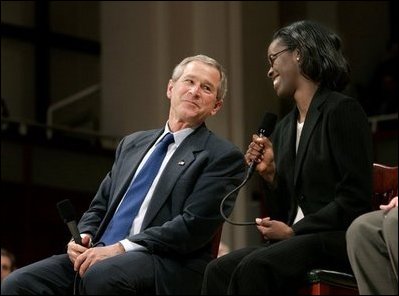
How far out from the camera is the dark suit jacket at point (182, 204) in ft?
12.1

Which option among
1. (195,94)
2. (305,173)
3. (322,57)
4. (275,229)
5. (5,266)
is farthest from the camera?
(5,266)

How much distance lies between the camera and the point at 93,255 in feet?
12.1

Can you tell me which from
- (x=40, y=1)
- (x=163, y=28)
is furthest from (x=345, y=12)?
(x=40, y=1)

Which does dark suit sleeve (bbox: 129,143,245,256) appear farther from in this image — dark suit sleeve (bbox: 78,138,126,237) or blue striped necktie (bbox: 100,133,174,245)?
dark suit sleeve (bbox: 78,138,126,237)

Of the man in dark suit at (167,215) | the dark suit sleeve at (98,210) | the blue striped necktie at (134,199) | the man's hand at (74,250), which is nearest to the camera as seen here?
the man in dark suit at (167,215)

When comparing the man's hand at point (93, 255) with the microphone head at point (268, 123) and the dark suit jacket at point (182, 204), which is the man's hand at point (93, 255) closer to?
the dark suit jacket at point (182, 204)

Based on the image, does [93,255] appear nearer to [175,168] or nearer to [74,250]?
[74,250]

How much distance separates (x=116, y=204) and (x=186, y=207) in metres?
0.31

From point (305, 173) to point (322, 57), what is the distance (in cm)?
46

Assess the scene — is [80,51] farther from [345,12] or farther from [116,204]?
[116,204]

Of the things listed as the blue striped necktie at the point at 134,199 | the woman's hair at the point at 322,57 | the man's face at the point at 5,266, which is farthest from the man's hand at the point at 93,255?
the man's face at the point at 5,266

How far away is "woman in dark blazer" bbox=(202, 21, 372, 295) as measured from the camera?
3500mm

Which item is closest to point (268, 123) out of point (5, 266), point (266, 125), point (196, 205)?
point (266, 125)

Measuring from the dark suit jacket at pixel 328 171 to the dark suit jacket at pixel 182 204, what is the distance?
0.22m
